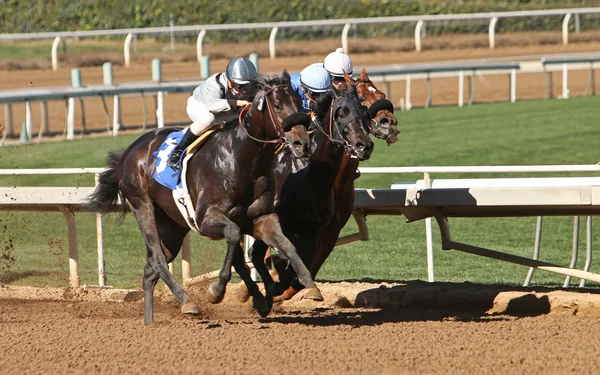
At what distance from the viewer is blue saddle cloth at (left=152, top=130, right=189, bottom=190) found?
6520 mm

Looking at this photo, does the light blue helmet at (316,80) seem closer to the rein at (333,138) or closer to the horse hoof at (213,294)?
Answer: the rein at (333,138)

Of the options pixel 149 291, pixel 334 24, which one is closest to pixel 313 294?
pixel 149 291

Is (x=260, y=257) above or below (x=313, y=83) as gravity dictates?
below

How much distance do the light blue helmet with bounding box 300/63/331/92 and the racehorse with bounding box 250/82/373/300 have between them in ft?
0.41

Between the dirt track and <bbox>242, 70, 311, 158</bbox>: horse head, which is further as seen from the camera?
<bbox>242, 70, 311, 158</bbox>: horse head

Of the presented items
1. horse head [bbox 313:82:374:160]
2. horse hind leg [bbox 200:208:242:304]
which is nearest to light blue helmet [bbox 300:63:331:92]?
horse head [bbox 313:82:374:160]

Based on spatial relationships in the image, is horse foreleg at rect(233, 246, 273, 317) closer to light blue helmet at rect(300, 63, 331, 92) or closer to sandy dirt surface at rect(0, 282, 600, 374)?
sandy dirt surface at rect(0, 282, 600, 374)

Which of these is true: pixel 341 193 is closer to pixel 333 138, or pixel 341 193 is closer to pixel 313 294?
pixel 333 138

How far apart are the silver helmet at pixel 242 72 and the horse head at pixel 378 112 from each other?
0.59 metres

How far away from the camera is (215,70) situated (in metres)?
21.6

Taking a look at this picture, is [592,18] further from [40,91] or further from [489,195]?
[489,195]

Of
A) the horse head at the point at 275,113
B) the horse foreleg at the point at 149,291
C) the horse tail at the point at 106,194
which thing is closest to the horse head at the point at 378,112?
the horse head at the point at 275,113

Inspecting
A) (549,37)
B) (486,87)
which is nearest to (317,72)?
(486,87)

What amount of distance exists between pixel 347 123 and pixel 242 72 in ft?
2.71
